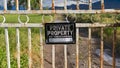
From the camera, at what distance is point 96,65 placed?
35.5ft

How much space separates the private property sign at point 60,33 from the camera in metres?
4.50

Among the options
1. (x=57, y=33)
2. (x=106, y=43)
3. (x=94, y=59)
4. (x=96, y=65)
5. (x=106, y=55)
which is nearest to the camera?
(x=57, y=33)

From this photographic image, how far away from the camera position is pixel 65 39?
453 centimetres

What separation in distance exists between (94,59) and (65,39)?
25.4 ft

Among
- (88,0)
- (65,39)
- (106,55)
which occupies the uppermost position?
(88,0)

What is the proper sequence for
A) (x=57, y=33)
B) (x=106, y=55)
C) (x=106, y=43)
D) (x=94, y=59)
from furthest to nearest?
1. (x=106, y=43)
2. (x=106, y=55)
3. (x=94, y=59)
4. (x=57, y=33)

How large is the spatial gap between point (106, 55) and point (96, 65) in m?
2.83

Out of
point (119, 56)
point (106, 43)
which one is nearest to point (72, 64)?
point (119, 56)

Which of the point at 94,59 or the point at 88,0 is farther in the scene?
the point at 94,59

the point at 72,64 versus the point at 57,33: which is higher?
the point at 57,33

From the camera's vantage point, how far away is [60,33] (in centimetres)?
449

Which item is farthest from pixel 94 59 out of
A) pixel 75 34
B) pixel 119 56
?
pixel 75 34

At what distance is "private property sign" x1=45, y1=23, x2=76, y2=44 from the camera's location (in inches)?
177

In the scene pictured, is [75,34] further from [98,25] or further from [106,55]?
[106,55]
